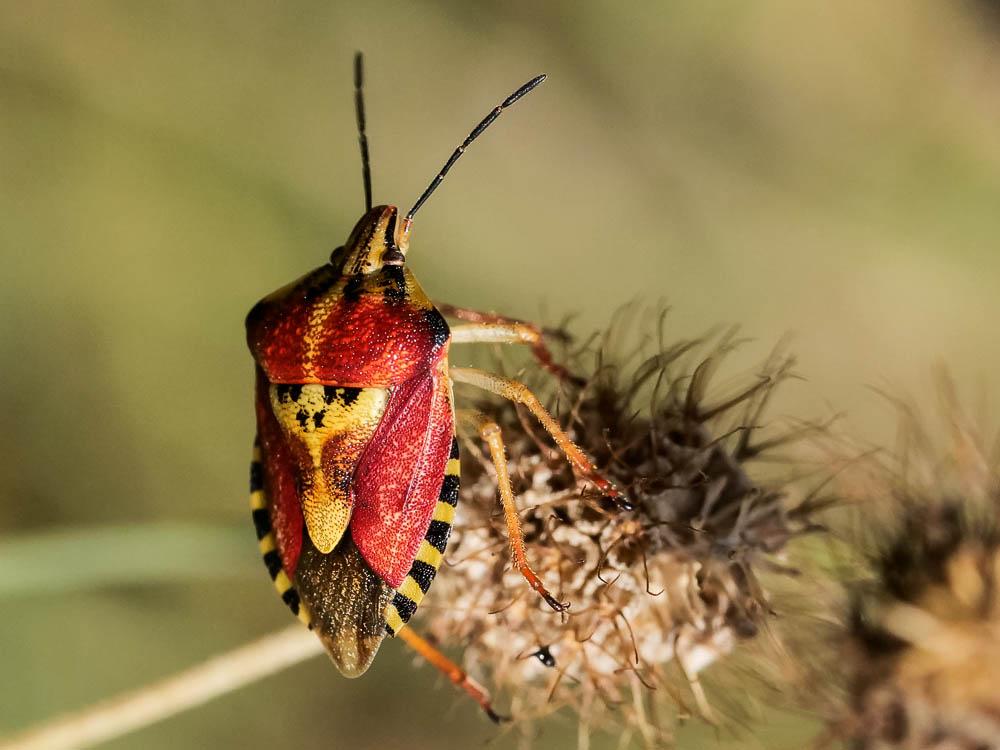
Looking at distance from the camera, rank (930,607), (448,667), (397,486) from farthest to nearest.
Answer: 1. (930,607)
2. (448,667)
3. (397,486)

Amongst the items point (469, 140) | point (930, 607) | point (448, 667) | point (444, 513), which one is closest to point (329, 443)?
point (444, 513)

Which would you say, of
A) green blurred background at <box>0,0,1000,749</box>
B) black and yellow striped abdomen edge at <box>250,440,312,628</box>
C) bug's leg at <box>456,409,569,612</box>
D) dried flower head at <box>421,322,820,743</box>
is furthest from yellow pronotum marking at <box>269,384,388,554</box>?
green blurred background at <box>0,0,1000,749</box>

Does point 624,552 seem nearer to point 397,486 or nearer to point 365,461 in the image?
point 397,486

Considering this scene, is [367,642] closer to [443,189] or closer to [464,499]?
[464,499]

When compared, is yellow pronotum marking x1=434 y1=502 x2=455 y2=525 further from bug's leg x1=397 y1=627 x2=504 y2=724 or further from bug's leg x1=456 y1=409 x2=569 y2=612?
bug's leg x1=397 y1=627 x2=504 y2=724

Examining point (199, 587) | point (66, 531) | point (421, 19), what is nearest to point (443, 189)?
point (421, 19)

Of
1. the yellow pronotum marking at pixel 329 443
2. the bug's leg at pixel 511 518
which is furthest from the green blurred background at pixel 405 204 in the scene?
the yellow pronotum marking at pixel 329 443
